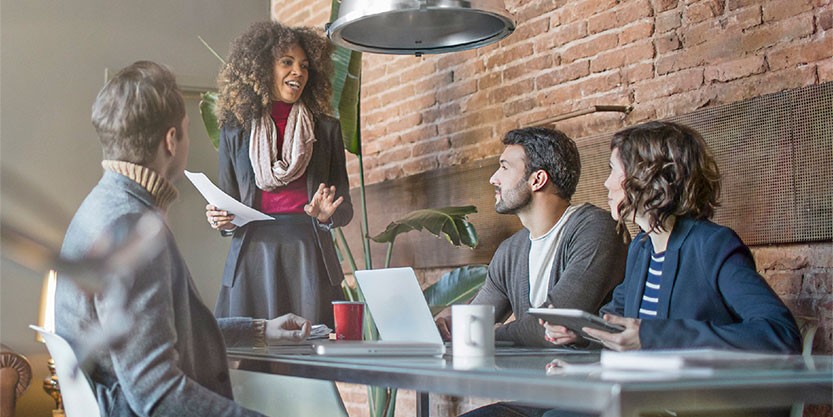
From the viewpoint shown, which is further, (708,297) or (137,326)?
(708,297)

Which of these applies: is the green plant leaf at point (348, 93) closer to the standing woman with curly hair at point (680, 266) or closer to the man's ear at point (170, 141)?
the standing woman with curly hair at point (680, 266)

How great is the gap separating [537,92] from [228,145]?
118cm

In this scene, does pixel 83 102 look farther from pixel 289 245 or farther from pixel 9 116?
pixel 289 245

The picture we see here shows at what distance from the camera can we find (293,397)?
2.72 m

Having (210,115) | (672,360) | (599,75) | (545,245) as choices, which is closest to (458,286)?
(545,245)

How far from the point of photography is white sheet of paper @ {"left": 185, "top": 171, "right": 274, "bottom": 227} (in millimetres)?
2473

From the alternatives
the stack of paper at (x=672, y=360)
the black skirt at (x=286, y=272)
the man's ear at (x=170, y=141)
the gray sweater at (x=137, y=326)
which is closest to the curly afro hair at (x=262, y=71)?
the black skirt at (x=286, y=272)

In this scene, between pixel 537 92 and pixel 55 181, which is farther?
pixel 537 92

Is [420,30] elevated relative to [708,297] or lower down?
elevated

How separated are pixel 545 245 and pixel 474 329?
1.13 m

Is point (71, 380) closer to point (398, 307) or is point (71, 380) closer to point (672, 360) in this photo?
point (398, 307)

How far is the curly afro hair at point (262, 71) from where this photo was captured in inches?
118

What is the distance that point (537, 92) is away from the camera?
351 centimetres

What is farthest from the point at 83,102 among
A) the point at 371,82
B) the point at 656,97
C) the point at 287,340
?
the point at 371,82
